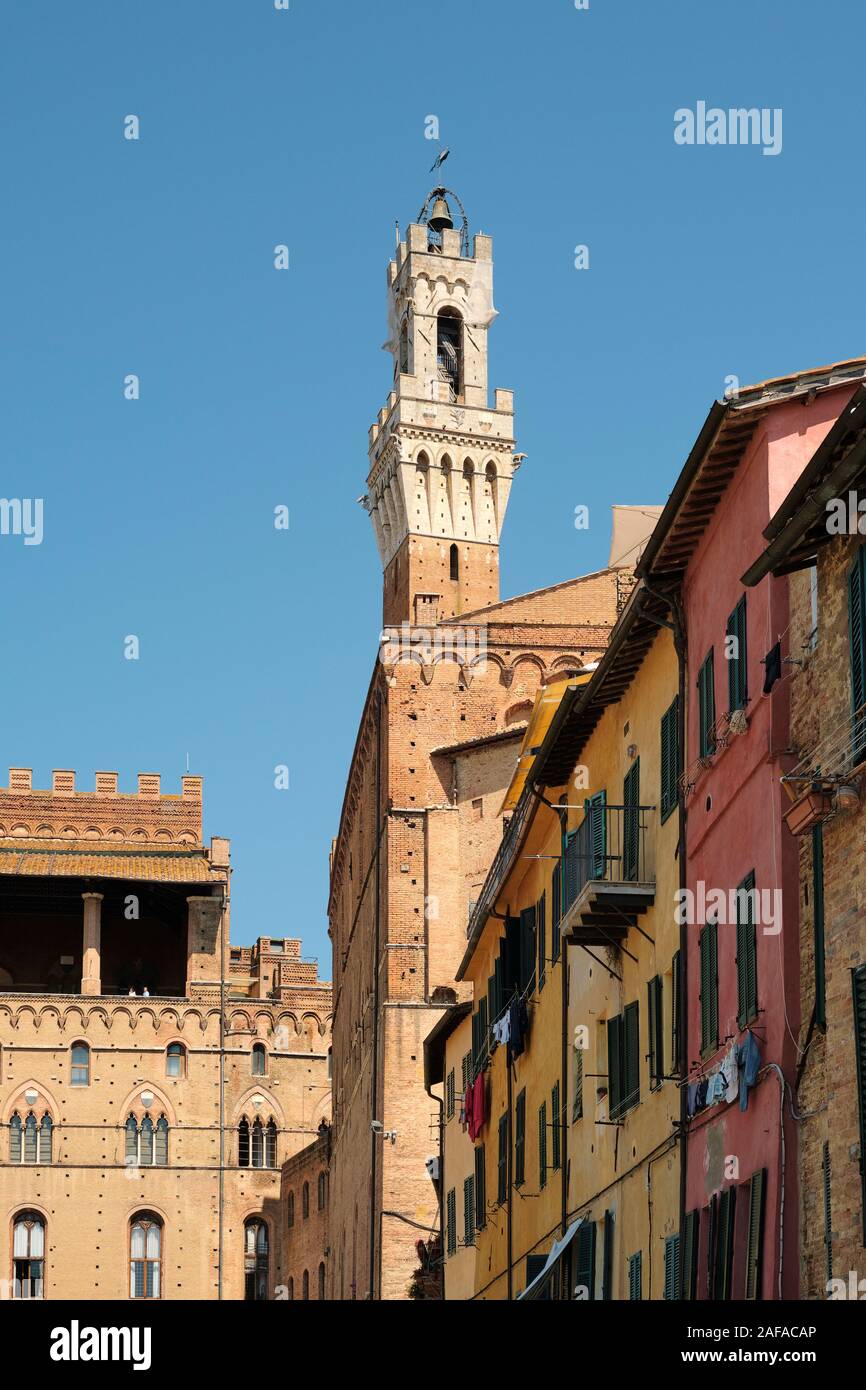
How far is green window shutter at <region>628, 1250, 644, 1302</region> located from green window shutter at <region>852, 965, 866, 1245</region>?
771 centimetres

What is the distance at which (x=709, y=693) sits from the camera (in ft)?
67.5

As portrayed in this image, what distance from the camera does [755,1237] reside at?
17688mm

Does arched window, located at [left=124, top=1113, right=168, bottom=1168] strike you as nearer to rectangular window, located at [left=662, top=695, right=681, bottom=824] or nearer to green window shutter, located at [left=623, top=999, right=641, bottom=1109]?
green window shutter, located at [left=623, top=999, right=641, bottom=1109]

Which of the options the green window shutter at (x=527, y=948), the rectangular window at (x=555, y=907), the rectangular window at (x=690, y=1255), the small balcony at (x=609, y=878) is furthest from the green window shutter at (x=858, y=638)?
the green window shutter at (x=527, y=948)

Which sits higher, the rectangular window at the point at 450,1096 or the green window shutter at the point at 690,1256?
the rectangular window at the point at 450,1096

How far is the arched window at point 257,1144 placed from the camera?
238 ft

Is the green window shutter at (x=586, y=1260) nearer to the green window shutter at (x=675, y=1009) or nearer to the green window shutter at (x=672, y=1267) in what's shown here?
the green window shutter at (x=672, y=1267)

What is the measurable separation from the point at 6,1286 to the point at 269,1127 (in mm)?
9412

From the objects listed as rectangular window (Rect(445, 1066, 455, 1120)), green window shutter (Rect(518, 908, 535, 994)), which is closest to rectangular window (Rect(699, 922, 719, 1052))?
green window shutter (Rect(518, 908, 535, 994))

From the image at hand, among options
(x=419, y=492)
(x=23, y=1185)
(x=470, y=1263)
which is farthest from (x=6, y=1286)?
(x=470, y=1263)

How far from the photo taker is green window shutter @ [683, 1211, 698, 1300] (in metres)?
19.9

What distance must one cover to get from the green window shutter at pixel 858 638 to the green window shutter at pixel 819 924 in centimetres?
105
